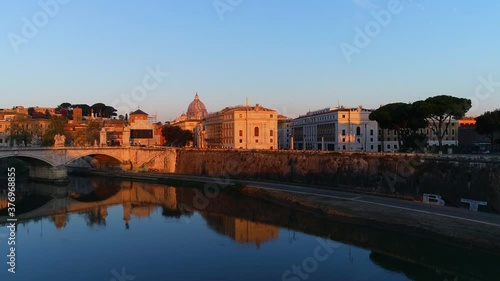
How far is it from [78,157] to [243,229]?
3370 cm

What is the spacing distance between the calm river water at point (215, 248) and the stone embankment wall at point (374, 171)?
8.26 m

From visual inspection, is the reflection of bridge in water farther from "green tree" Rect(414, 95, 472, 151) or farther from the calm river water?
"green tree" Rect(414, 95, 472, 151)

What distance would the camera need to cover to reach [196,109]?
5586 inches

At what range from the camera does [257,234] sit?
2814 cm

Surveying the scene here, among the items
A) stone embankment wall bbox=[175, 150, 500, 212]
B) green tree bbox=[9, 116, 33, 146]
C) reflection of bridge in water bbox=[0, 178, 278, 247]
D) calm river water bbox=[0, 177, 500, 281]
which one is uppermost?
green tree bbox=[9, 116, 33, 146]

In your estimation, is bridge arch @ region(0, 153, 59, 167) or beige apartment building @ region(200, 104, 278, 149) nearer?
bridge arch @ region(0, 153, 59, 167)

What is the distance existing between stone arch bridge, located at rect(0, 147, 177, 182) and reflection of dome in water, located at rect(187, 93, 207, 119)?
75938 millimetres

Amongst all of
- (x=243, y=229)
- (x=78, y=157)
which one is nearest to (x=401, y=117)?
(x=243, y=229)

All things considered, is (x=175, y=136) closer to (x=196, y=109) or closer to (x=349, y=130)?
(x=349, y=130)

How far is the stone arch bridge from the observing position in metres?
50.8

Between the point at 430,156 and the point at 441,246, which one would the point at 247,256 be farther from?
the point at 430,156

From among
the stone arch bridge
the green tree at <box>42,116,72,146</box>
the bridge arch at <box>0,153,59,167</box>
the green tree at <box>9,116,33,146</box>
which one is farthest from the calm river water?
the green tree at <box>42,116,72,146</box>

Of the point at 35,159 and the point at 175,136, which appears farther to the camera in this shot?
the point at 175,136

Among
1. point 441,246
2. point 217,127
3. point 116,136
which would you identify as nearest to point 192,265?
point 441,246
